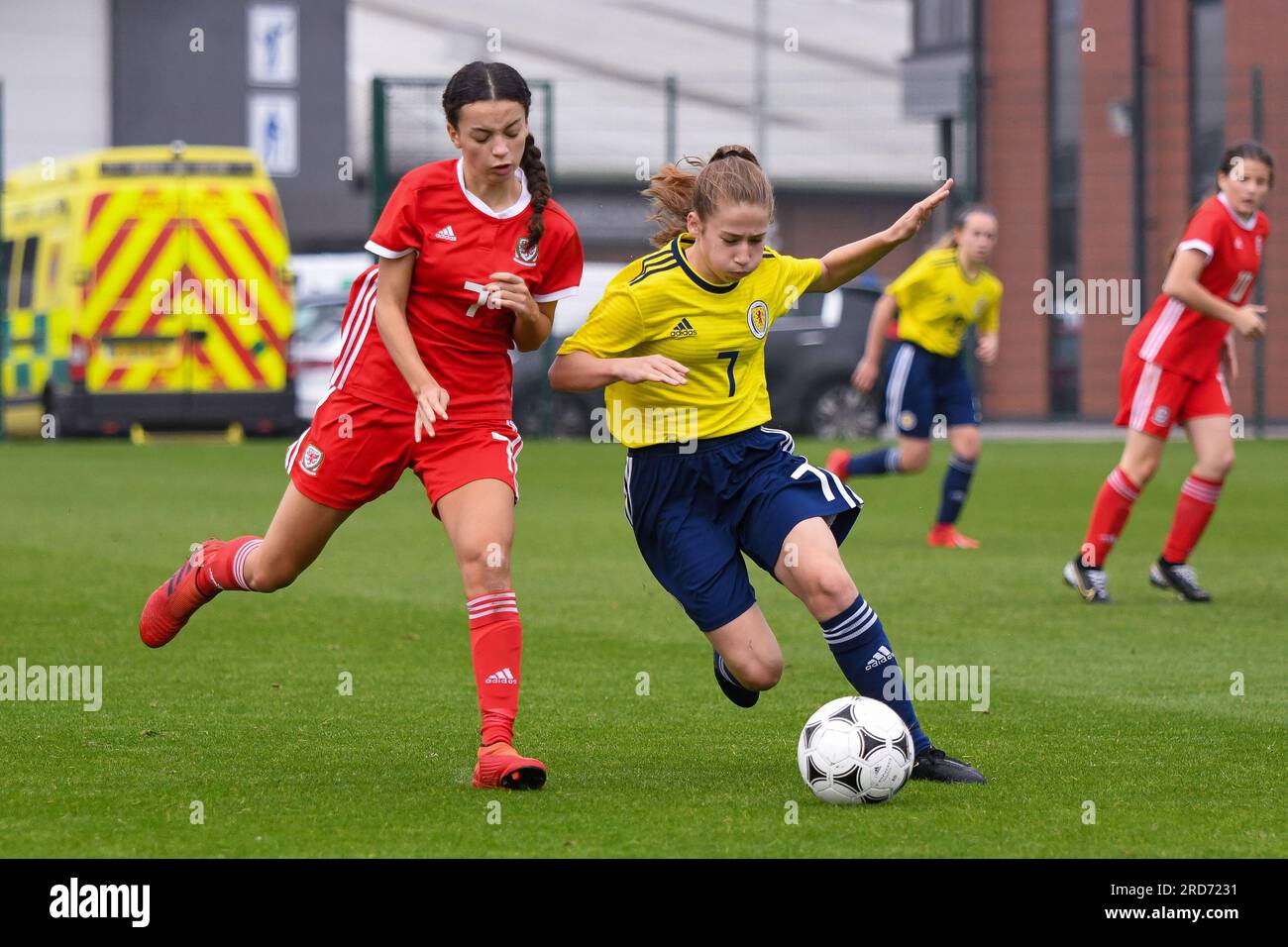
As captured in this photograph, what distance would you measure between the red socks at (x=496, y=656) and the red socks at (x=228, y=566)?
982mm

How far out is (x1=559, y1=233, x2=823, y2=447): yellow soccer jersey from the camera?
19.1ft

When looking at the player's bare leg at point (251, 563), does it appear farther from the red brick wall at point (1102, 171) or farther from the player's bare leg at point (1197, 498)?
the red brick wall at point (1102, 171)

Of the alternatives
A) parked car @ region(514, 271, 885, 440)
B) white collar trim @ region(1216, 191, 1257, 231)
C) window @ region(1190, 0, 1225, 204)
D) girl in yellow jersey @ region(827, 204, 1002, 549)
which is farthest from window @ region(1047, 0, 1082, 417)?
white collar trim @ region(1216, 191, 1257, 231)

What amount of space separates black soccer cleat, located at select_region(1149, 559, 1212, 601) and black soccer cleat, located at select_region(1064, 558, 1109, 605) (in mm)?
313

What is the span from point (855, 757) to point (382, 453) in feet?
5.17

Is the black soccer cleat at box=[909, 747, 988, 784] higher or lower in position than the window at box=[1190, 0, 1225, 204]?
lower

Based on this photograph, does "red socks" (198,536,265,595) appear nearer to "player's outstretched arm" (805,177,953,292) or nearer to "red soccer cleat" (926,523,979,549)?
"player's outstretched arm" (805,177,953,292)

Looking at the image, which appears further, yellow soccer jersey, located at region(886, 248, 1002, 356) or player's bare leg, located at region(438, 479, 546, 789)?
yellow soccer jersey, located at region(886, 248, 1002, 356)

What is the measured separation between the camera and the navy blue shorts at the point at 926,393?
496 inches

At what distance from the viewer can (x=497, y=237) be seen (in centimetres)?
569

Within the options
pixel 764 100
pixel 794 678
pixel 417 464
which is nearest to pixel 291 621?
pixel 794 678

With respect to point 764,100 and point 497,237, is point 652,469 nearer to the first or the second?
point 497,237
